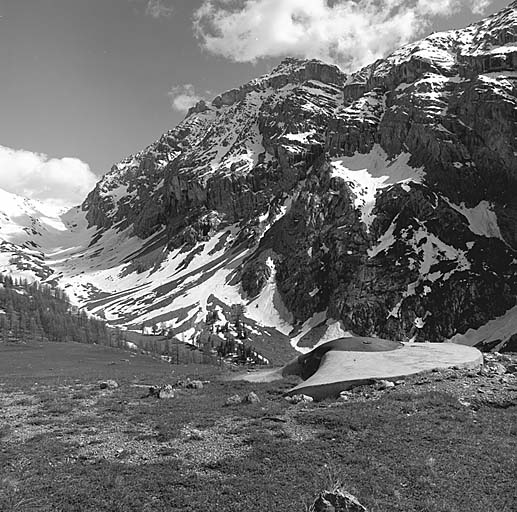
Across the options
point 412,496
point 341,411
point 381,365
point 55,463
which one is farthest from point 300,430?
point 381,365

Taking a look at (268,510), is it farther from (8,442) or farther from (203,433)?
(8,442)

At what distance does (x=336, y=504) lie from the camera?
12.7 m

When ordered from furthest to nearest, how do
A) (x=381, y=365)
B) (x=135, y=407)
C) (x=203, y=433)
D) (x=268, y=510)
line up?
(x=381, y=365) < (x=135, y=407) < (x=203, y=433) < (x=268, y=510)

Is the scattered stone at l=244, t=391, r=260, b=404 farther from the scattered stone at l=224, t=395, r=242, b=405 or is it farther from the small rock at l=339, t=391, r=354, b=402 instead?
the small rock at l=339, t=391, r=354, b=402

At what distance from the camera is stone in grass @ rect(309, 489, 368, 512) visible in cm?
1261

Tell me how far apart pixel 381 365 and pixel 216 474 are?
19.1 metres

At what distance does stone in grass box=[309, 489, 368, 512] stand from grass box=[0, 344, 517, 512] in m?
1.50

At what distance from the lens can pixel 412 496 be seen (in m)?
14.9

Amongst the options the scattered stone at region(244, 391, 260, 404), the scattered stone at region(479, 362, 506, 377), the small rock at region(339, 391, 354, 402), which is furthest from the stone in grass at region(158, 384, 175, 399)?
the scattered stone at region(479, 362, 506, 377)

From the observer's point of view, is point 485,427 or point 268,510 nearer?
point 268,510

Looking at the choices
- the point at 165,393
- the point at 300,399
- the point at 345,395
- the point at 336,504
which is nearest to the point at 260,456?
the point at 336,504

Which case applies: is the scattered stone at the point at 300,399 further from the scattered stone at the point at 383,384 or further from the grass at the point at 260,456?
the scattered stone at the point at 383,384

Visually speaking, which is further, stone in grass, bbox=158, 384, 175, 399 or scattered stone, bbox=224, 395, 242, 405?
stone in grass, bbox=158, 384, 175, 399

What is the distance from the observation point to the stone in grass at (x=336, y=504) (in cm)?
1261
